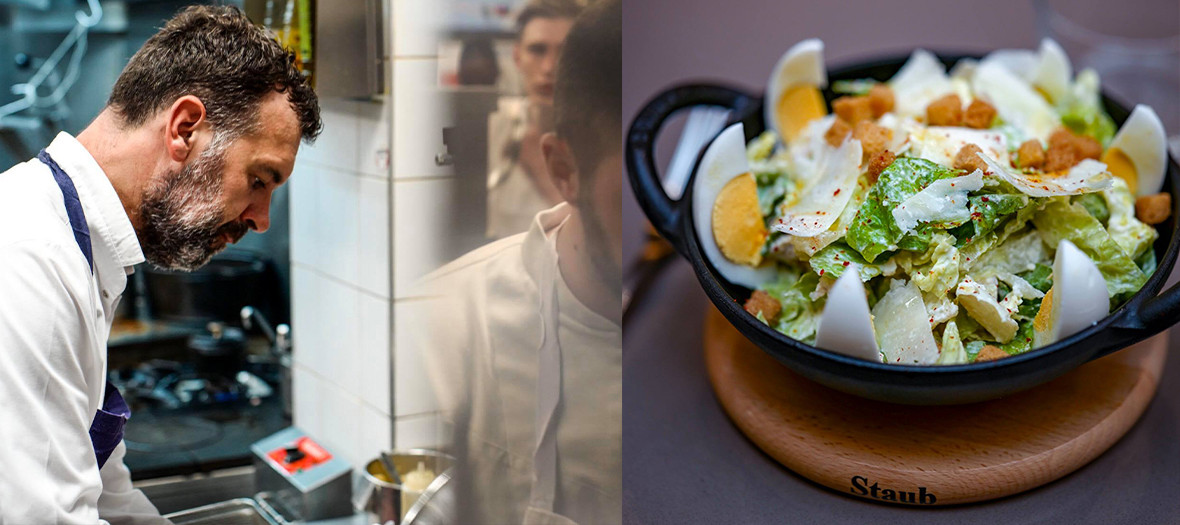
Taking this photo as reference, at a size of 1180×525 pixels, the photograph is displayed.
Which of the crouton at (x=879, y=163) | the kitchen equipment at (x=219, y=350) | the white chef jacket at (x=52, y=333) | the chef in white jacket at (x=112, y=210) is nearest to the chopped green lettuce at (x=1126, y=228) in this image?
the crouton at (x=879, y=163)

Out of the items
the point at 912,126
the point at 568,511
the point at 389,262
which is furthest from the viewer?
the point at 912,126

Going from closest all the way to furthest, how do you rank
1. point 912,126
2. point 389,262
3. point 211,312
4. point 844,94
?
point 389,262, point 912,126, point 844,94, point 211,312

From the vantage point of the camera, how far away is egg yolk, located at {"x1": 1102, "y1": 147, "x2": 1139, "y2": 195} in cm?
111

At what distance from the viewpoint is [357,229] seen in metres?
1.07

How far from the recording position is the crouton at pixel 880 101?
3.99 ft

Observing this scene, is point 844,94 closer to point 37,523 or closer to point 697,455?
point 697,455

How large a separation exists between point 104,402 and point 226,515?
0.65 feet

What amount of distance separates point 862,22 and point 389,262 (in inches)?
49.2

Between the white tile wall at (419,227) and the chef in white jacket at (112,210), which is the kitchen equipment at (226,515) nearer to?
the chef in white jacket at (112,210)

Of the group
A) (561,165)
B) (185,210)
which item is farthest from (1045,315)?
(185,210)

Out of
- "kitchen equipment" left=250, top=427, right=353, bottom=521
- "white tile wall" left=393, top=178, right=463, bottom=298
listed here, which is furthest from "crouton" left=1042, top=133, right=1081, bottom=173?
"kitchen equipment" left=250, top=427, right=353, bottom=521

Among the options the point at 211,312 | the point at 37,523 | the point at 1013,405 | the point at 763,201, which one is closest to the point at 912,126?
the point at 763,201

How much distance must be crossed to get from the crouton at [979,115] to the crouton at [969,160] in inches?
7.3

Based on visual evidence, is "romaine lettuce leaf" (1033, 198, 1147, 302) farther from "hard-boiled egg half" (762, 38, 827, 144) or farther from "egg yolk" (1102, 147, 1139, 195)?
"hard-boiled egg half" (762, 38, 827, 144)
